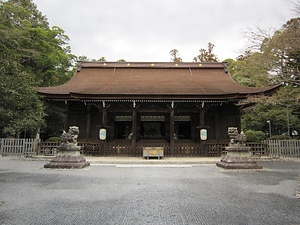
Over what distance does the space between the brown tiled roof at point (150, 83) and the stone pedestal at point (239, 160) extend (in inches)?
193

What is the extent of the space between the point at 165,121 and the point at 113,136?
4.11 metres

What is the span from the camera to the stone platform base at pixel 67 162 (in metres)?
8.18

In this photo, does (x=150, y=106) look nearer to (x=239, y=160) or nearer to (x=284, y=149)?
(x=239, y=160)

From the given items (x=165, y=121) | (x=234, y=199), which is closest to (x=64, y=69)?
(x=165, y=121)

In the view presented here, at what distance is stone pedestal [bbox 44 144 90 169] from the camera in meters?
8.20

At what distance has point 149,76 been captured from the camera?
18141 millimetres

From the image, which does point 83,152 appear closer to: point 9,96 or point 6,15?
point 9,96

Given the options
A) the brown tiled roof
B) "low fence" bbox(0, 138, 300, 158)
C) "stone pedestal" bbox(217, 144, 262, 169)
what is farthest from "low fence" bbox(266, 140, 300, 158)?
"stone pedestal" bbox(217, 144, 262, 169)

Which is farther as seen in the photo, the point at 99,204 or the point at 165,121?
the point at 165,121

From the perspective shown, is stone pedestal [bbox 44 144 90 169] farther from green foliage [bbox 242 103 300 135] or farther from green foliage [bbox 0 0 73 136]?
green foliage [bbox 242 103 300 135]

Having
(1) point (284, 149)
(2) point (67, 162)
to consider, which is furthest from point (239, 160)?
(2) point (67, 162)

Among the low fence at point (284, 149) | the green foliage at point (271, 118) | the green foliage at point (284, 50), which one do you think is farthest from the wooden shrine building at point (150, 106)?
the green foliage at point (271, 118)

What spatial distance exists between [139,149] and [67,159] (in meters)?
5.45

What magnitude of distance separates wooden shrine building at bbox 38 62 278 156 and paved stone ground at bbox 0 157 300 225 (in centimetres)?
733
